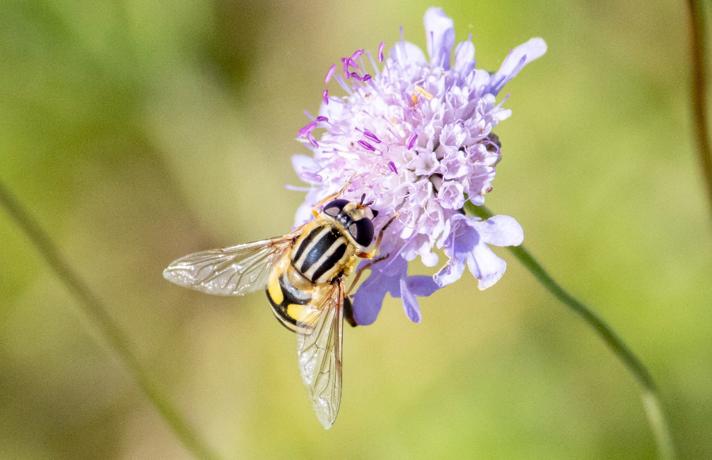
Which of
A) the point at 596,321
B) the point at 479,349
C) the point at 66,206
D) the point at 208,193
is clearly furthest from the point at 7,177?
the point at 596,321

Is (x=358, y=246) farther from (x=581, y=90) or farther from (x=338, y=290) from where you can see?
(x=581, y=90)

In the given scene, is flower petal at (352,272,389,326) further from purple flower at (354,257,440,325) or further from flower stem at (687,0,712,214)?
flower stem at (687,0,712,214)

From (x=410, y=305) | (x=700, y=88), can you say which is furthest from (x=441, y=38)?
(x=410, y=305)

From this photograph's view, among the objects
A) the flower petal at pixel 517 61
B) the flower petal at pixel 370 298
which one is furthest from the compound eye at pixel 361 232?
the flower petal at pixel 517 61

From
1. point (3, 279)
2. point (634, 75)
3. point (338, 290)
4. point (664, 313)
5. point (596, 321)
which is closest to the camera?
point (596, 321)

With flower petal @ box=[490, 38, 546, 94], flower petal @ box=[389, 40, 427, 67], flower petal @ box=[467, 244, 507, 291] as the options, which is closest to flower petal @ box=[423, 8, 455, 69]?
flower petal @ box=[389, 40, 427, 67]

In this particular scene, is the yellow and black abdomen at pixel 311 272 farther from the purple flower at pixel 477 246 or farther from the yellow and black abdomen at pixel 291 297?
the purple flower at pixel 477 246
